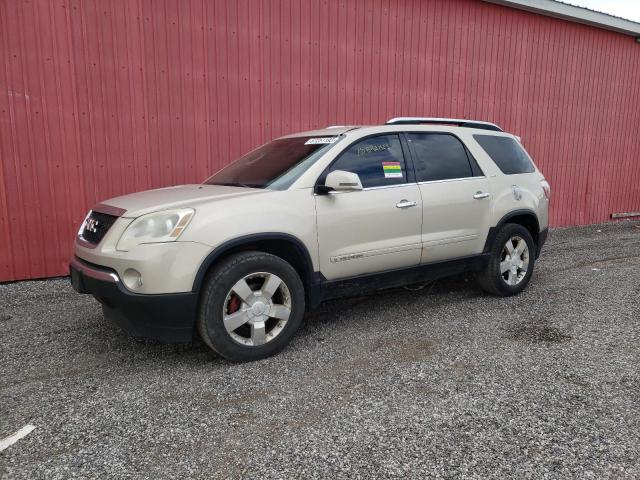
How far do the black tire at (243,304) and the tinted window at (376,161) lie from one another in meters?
0.94

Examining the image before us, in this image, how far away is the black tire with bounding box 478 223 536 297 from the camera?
4824 millimetres

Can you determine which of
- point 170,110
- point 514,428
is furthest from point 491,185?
point 170,110

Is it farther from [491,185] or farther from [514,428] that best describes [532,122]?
[514,428]

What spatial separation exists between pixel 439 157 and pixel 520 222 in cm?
135

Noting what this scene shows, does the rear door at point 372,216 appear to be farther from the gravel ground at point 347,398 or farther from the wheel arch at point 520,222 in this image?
the wheel arch at point 520,222

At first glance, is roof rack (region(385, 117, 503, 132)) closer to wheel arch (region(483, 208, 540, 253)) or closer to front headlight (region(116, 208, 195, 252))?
wheel arch (region(483, 208, 540, 253))

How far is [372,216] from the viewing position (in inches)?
153

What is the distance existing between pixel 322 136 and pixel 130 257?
1906 millimetres

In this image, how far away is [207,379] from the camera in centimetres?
316

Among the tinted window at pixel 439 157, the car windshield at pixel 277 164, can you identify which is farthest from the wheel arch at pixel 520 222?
the car windshield at pixel 277 164

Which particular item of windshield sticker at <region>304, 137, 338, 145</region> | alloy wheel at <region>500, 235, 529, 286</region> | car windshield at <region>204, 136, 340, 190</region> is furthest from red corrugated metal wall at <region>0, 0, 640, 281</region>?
alloy wheel at <region>500, 235, 529, 286</region>

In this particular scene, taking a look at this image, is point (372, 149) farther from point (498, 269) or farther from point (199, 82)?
point (199, 82)

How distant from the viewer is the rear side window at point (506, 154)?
490cm

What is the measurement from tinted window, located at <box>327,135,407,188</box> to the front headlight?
4.09 ft
